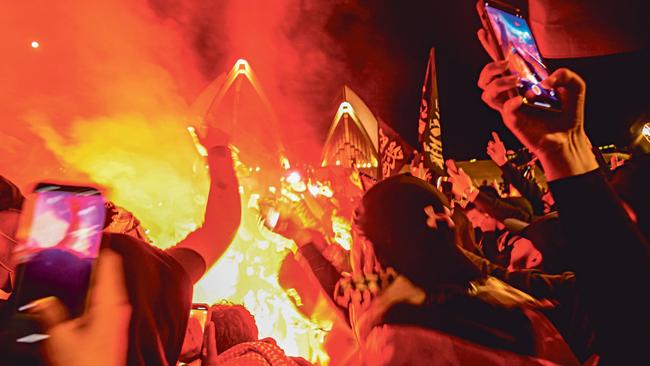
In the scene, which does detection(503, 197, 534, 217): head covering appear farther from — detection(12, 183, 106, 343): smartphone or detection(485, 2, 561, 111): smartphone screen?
detection(12, 183, 106, 343): smartphone

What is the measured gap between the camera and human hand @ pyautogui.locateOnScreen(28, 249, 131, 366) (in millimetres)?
1012

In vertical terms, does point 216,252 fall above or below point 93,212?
below

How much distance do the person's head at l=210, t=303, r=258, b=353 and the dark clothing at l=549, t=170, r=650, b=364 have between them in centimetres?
185

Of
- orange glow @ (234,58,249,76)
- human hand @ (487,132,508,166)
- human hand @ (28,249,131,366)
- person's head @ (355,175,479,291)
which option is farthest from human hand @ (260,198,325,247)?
orange glow @ (234,58,249,76)

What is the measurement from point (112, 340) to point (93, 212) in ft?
1.23

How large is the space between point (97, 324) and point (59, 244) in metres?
0.26

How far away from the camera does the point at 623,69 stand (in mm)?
6902

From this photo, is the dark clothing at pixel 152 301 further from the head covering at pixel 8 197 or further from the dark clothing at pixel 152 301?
the head covering at pixel 8 197

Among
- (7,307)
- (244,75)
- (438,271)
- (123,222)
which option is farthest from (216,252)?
(244,75)

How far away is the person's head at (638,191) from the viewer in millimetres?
1028

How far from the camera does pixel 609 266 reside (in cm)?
85

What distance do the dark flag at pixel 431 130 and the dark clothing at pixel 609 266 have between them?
4.44 m

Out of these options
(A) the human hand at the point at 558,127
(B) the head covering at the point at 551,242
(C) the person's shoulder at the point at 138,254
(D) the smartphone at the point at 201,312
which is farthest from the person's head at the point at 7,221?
(B) the head covering at the point at 551,242

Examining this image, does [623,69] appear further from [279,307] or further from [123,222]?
[123,222]
